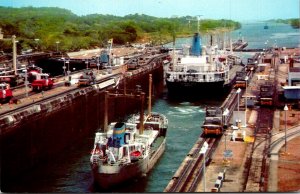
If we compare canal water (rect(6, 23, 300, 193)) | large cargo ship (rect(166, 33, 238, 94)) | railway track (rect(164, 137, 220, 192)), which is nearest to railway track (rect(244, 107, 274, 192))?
railway track (rect(164, 137, 220, 192))

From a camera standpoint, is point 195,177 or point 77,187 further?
point 77,187

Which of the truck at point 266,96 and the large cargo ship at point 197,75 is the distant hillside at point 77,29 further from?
the truck at point 266,96

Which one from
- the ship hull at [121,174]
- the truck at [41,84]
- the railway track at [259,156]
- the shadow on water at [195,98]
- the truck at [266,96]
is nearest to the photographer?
the railway track at [259,156]

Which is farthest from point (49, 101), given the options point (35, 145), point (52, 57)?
point (52, 57)

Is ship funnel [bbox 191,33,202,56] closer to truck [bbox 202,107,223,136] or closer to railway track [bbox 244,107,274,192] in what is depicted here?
railway track [bbox 244,107,274,192]

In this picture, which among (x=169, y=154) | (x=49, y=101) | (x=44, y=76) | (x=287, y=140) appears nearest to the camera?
(x=287, y=140)

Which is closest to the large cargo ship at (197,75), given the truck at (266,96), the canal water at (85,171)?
the truck at (266,96)

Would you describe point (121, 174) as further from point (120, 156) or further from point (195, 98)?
point (195, 98)

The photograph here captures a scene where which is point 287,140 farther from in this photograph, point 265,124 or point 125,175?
point 125,175
